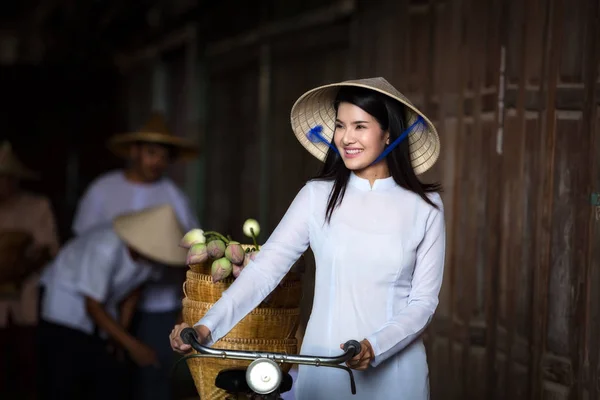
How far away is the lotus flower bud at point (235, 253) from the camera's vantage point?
3.21 m

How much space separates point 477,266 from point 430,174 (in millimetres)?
670

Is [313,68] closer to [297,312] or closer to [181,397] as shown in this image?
[181,397]

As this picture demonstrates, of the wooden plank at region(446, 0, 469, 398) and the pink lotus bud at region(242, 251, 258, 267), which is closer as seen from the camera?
the pink lotus bud at region(242, 251, 258, 267)

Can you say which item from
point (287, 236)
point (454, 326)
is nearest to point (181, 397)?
point (454, 326)

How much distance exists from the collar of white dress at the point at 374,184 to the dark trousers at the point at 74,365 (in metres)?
2.76

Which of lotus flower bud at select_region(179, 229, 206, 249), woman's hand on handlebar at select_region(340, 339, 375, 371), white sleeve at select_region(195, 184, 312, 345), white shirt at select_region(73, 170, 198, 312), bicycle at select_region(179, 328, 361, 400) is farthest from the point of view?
white shirt at select_region(73, 170, 198, 312)

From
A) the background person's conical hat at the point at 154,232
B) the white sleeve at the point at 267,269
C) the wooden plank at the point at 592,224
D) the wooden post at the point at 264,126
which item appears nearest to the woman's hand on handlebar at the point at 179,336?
the white sleeve at the point at 267,269

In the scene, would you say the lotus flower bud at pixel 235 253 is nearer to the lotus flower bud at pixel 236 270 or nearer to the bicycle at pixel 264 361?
the lotus flower bud at pixel 236 270

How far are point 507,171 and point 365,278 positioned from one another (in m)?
1.78

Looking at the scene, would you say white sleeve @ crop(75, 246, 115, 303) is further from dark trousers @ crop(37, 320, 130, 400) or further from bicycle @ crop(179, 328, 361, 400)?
bicycle @ crop(179, 328, 361, 400)

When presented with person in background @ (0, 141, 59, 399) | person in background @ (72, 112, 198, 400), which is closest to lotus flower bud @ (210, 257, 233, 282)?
person in background @ (72, 112, 198, 400)

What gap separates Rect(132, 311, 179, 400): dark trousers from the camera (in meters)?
5.62

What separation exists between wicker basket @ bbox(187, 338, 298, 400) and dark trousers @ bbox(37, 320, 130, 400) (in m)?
2.28

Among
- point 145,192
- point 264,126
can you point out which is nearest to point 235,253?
point 145,192
